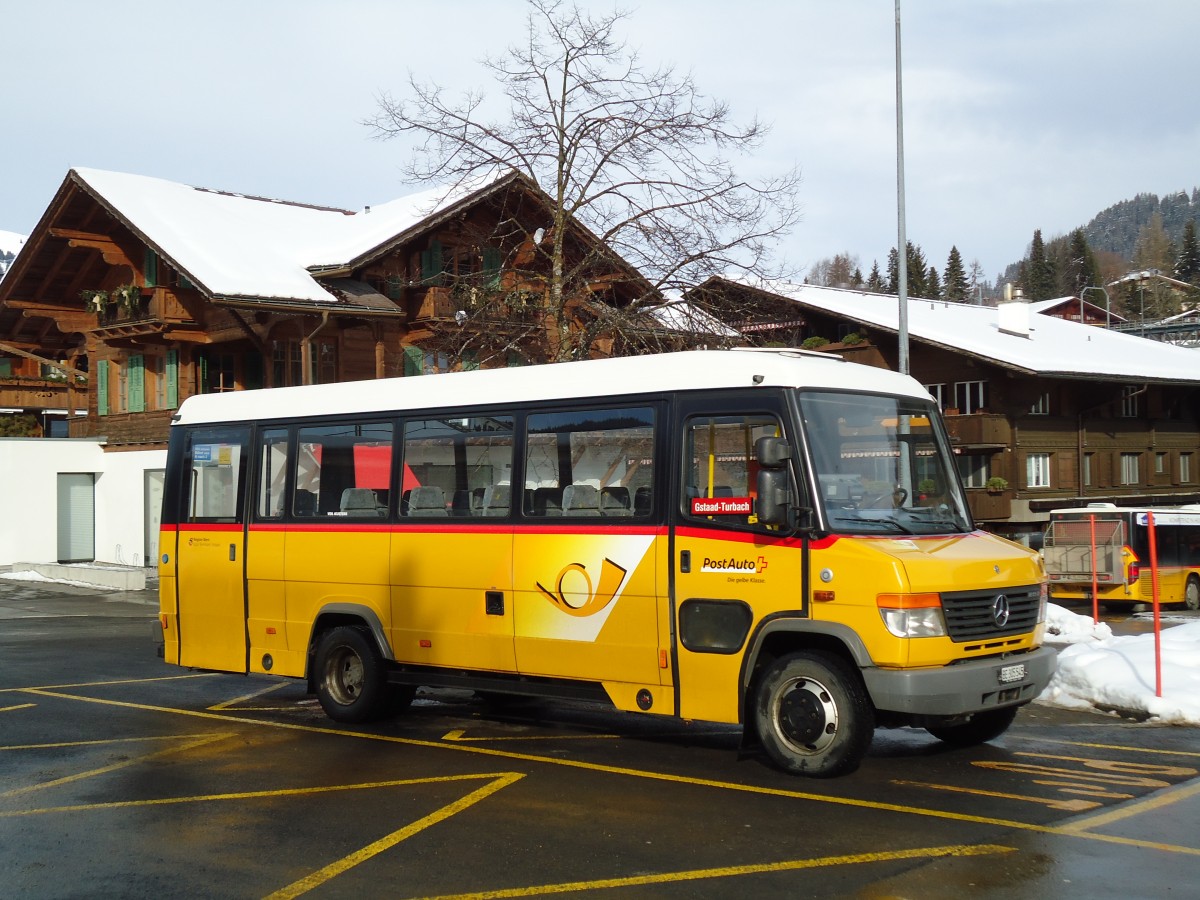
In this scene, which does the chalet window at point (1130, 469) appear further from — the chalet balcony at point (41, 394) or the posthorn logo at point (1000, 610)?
the posthorn logo at point (1000, 610)

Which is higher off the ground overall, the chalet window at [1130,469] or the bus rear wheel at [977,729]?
the chalet window at [1130,469]

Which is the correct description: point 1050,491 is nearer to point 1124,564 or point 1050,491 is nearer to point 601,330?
point 1124,564

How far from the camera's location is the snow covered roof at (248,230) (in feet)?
102

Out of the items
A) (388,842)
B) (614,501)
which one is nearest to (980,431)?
(614,501)

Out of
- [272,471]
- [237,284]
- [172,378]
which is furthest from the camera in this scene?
[172,378]

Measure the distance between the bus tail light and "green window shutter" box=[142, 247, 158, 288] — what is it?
100ft

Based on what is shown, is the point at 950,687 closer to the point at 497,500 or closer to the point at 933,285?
the point at 497,500

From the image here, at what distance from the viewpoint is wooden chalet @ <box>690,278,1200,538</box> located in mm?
42000

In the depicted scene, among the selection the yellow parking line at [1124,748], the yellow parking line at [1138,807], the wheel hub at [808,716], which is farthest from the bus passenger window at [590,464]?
the yellow parking line at [1124,748]

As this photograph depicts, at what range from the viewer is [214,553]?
42.2 feet

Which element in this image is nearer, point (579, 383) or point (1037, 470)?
point (579, 383)

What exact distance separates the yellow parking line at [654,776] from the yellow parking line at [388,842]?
707mm

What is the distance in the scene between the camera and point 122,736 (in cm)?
1103

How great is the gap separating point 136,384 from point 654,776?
102 feet
